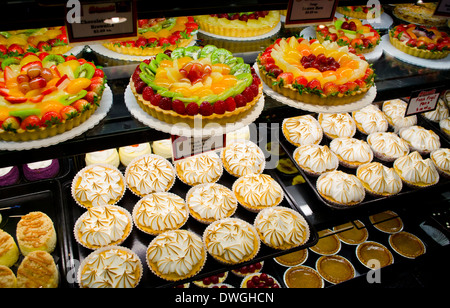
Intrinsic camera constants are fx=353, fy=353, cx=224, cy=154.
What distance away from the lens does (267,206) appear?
3.33 meters

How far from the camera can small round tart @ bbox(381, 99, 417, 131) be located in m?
4.32

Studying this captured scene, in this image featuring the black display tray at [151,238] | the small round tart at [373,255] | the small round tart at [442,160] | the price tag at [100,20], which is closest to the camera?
the price tag at [100,20]

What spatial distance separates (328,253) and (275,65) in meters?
2.33

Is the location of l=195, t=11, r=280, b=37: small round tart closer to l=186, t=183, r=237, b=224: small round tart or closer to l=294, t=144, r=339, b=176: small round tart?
l=294, t=144, r=339, b=176: small round tart

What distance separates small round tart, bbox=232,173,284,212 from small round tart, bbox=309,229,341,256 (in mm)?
926

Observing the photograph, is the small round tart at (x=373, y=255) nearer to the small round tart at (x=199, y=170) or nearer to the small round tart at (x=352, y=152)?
the small round tart at (x=352, y=152)

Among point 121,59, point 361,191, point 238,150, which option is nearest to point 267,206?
point 238,150

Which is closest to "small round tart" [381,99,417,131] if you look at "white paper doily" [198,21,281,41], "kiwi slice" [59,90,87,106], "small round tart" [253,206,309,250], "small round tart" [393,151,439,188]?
"small round tart" [393,151,439,188]

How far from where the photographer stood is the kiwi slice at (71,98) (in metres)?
2.06

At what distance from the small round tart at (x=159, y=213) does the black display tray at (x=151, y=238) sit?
0.10 metres

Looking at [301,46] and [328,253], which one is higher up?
[301,46]

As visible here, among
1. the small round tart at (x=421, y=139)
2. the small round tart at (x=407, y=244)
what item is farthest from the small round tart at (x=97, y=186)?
the small round tart at (x=421, y=139)

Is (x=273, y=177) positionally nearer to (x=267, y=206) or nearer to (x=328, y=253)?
(x=267, y=206)

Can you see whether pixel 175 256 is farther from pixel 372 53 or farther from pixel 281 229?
pixel 372 53
